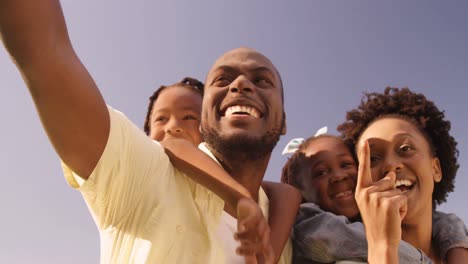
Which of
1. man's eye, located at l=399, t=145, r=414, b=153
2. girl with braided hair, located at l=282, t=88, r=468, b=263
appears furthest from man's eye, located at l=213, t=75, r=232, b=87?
man's eye, located at l=399, t=145, r=414, b=153

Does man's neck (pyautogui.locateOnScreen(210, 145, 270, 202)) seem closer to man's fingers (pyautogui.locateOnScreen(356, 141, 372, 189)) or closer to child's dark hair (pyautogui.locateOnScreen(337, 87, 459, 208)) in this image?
man's fingers (pyautogui.locateOnScreen(356, 141, 372, 189))

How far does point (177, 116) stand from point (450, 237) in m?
2.42

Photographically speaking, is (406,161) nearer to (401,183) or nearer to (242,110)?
(401,183)

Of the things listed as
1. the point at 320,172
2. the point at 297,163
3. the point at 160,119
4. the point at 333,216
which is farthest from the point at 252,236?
the point at 160,119

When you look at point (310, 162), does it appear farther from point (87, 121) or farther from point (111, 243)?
point (87, 121)

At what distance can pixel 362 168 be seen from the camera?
2570mm

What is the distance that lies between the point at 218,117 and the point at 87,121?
4.12ft

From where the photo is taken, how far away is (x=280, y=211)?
8.75 ft

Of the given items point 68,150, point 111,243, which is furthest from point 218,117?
point 68,150

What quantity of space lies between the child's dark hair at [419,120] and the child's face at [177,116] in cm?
138

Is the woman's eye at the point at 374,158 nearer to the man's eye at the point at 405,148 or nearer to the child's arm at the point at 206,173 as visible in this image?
the man's eye at the point at 405,148

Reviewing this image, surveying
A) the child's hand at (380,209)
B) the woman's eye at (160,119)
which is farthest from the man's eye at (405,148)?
the woman's eye at (160,119)

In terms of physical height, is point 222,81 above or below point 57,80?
above

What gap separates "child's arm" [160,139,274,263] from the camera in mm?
1724
